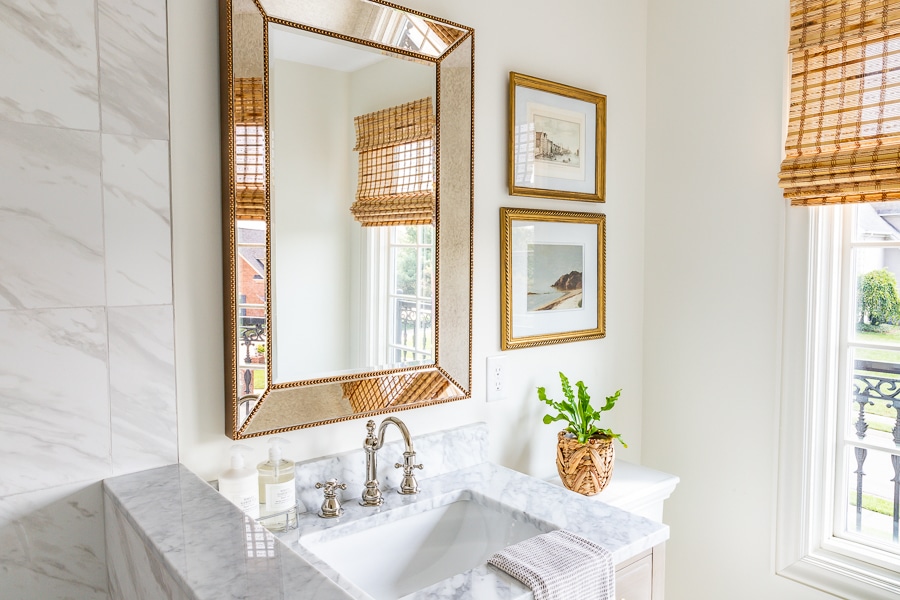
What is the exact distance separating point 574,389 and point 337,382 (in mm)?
861

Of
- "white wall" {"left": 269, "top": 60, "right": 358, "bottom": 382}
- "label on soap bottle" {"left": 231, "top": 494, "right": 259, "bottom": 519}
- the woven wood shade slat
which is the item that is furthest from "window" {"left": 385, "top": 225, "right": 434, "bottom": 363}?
the woven wood shade slat

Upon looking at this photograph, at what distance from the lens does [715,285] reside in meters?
2.00

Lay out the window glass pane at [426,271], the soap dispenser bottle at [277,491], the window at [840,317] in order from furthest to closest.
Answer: the window at [840,317]
the window glass pane at [426,271]
the soap dispenser bottle at [277,491]

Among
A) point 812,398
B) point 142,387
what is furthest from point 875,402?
point 142,387

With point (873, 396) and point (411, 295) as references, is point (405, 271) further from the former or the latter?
point (873, 396)

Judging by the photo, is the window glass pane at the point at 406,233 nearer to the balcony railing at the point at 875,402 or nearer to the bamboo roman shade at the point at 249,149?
the bamboo roman shade at the point at 249,149

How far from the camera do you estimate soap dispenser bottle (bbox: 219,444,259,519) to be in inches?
47.6

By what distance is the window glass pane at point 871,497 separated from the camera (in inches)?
69.0

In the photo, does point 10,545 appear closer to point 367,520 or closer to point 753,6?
point 367,520

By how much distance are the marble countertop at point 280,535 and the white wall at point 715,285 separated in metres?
0.76

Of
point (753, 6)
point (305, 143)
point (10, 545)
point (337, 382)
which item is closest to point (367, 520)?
point (337, 382)

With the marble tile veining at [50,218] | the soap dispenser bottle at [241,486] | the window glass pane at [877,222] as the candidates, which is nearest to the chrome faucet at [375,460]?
the soap dispenser bottle at [241,486]

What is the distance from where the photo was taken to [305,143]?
4.43 feet

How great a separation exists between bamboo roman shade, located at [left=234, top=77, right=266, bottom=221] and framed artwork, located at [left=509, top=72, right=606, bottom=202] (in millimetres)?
719
